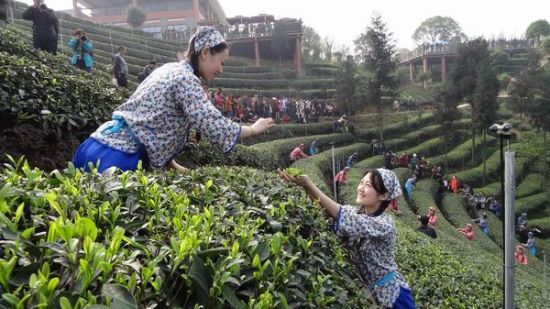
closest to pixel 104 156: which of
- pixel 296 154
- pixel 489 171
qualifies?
pixel 296 154

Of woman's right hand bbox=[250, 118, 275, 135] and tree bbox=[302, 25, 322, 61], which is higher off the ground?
tree bbox=[302, 25, 322, 61]

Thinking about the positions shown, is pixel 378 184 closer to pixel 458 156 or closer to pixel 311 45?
pixel 458 156

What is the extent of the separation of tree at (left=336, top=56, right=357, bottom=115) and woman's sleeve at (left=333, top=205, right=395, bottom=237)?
79.2 feet

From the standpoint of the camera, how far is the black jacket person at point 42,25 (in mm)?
9172

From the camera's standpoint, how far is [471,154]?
2706 centimetres

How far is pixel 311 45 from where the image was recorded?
43969mm

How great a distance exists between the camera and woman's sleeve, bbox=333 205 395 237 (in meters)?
2.65

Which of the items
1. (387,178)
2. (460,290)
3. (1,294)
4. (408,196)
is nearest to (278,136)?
(408,196)

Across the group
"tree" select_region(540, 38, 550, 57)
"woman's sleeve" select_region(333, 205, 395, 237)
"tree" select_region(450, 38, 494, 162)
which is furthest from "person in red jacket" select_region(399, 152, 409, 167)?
"tree" select_region(540, 38, 550, 57)

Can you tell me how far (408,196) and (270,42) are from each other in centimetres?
1945

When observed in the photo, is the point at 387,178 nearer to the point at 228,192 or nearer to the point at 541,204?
the point at 228,192

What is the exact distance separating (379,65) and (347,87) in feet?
6.81

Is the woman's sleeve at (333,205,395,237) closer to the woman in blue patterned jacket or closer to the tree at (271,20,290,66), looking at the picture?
the woman in blue patterned jacket

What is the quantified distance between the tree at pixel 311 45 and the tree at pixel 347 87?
14.6m
